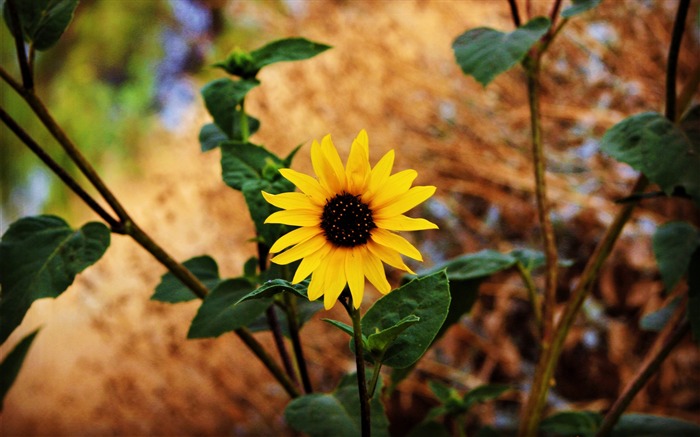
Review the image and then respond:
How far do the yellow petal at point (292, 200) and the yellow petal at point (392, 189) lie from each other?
2 cm

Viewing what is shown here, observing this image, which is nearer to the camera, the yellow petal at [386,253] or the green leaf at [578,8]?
the yellow petal at [386,253]

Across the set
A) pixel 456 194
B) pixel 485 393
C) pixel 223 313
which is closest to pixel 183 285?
pixel 223 313

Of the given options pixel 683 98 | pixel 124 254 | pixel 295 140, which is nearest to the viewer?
pixel 683 98

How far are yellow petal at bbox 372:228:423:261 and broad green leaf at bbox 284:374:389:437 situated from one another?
79mm

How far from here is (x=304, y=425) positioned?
0.28 metres

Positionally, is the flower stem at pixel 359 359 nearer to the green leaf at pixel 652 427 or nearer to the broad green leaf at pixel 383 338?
the broad green leaf at pixel 383 338

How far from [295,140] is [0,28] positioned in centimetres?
108

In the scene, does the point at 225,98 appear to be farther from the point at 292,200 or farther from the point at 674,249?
the point at 674,249

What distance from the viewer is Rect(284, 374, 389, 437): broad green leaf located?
0.27 m

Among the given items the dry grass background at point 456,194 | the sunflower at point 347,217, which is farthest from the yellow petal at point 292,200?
the dry grass background at point 456,194

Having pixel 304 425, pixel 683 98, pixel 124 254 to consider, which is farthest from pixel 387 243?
pixel 124 254

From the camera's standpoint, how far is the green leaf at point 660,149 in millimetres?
304

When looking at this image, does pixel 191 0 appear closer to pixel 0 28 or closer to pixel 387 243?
pixel 0 28

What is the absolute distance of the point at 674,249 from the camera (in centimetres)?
Result: 37
